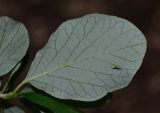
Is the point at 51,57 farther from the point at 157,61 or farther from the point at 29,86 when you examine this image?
the point at 157,61

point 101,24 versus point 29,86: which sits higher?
point 101,24

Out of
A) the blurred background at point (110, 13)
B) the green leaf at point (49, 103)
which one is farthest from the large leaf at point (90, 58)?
the blurred background at point (110, 13)

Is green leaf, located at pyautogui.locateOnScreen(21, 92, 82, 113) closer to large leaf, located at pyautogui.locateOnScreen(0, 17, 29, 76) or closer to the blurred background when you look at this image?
large leaf, located at pyautogui.locateOnScreen(0, 17, 29, 76)

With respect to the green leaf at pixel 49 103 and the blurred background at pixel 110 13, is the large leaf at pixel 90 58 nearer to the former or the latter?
the green leaf at pixel 49 103

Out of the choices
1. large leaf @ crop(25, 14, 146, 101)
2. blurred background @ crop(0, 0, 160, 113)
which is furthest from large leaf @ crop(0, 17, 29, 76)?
blurred background @ crop(0, 0, 160, 113)

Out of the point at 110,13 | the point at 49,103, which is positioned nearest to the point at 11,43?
the point at 49,103

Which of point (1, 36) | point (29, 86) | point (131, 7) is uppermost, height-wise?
point (1, 36)

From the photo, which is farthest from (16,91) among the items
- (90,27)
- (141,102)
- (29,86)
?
(141,102)

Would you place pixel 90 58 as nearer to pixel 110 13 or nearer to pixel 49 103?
pixel 49 103
